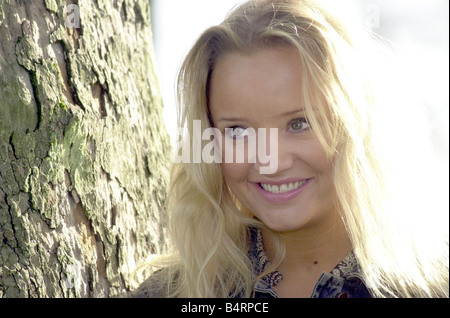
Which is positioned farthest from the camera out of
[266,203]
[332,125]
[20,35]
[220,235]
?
[220,235]

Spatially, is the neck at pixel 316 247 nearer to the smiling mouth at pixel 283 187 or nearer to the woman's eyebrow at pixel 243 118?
the smiling mouth at pixel 283 187

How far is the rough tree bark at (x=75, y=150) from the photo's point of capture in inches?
88.0

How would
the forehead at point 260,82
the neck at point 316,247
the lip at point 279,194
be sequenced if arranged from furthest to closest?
the neck at point 316,247 < the lip at point 279,194 < the forehead at point 260,82

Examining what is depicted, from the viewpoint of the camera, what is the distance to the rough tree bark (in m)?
2.24

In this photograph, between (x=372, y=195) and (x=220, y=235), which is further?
(x=220, y=235)

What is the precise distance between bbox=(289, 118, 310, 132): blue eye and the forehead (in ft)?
0.22

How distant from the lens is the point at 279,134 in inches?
95.7

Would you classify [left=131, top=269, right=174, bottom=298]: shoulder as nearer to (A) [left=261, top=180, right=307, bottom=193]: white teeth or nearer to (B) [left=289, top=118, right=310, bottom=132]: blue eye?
(A) [left=261, top=180, right=307, bottom=193]: white teeth

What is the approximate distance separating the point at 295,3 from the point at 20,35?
39.8 inches

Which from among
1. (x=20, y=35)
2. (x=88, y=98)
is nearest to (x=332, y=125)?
(x=88, y=98)

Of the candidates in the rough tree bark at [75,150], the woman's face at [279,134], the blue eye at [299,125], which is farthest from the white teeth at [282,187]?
the rough tree bark at [75,150]

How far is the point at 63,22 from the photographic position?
93.6 inches
